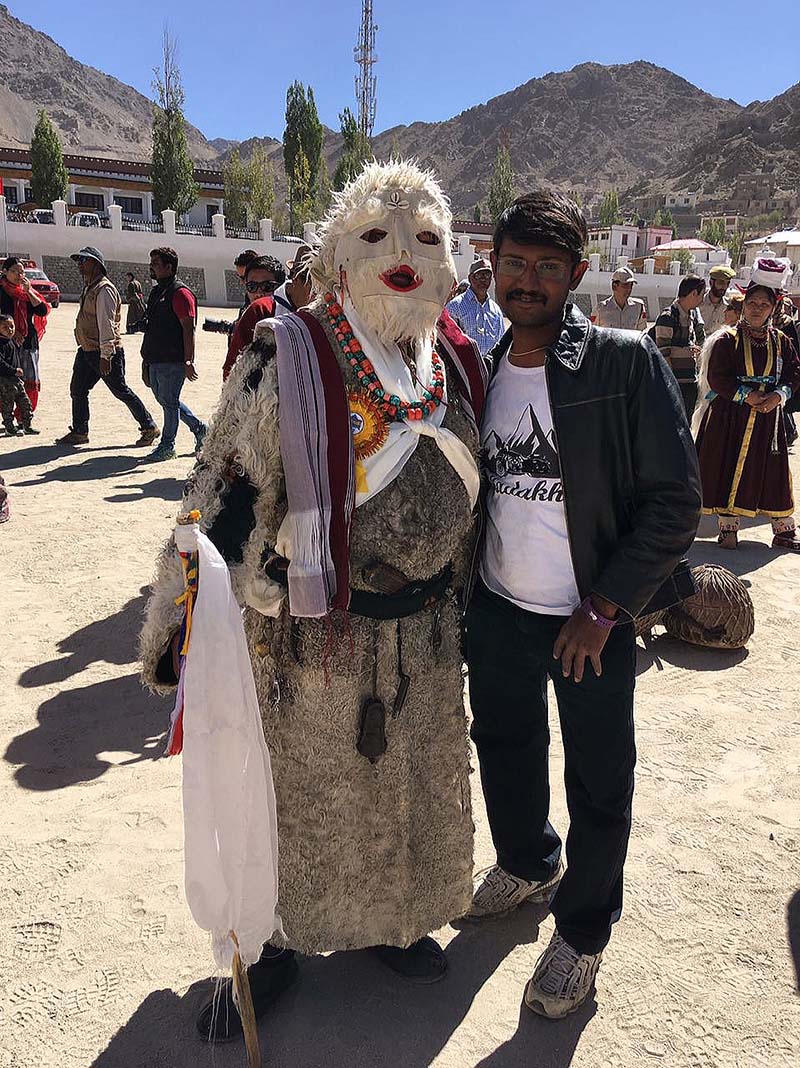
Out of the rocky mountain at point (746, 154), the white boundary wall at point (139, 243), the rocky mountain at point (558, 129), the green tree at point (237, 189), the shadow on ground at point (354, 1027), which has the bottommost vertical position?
the shadow on ground at point (354, 1027)

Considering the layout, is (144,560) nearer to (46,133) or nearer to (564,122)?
(46,133)

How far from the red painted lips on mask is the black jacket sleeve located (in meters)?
0.55

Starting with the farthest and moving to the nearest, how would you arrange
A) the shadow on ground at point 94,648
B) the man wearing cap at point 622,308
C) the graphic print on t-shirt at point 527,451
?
the man wearing cap at point 622,308 < the shadow on ground at point 94,648 < the graphic print on t-shirt at point 527,451

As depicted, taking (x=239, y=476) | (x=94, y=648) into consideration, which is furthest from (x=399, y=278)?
(x=94, y=648)

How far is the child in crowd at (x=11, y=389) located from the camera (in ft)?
27.2

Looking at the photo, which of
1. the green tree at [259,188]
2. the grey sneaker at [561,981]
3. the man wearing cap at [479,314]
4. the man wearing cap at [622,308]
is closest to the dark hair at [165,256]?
the man wearing cap at [479,314]

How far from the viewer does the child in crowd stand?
27.2 feet

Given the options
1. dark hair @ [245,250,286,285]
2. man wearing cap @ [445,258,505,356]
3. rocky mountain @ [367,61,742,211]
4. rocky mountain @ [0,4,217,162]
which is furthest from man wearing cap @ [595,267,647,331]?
rocky mountain @ [0,4,217,162]

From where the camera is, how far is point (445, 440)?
1948 millimetres

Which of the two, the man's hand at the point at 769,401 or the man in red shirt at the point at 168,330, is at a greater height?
the man in red shirt at the point at 168,330

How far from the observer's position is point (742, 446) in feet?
19.8

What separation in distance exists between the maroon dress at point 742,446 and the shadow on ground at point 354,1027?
4566 mm

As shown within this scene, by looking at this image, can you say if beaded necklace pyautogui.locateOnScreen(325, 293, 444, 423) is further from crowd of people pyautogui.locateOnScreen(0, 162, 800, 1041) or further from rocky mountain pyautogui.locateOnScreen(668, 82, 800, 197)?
rocky mountain pyautogui.locateOnScreen(668, 82, 800, 197)

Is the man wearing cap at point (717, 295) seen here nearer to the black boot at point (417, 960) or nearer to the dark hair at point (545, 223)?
the dark hair at point (545, 223)
